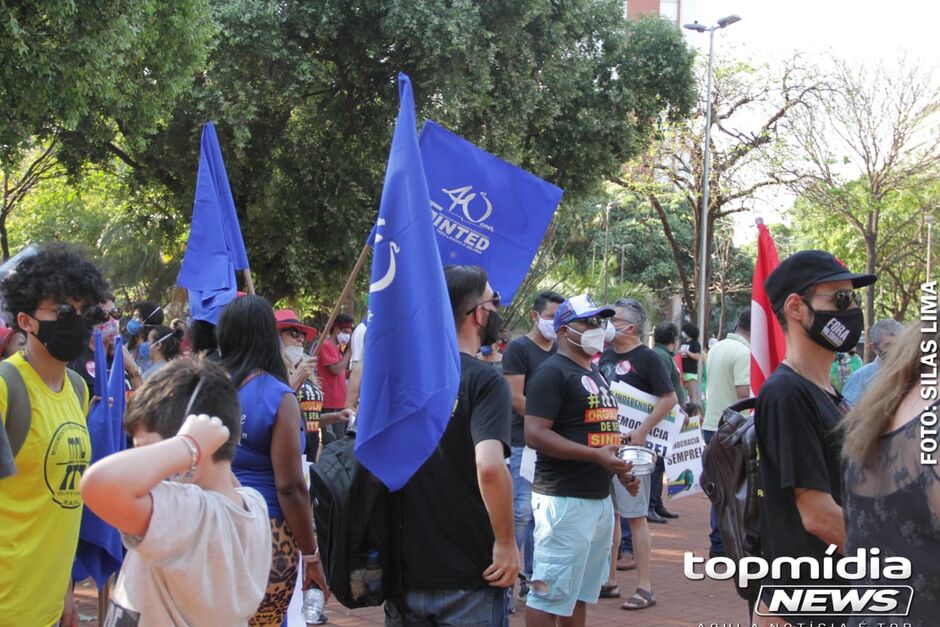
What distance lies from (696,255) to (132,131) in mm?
18754

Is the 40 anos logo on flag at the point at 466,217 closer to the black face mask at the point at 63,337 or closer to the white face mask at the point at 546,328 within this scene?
the white face mask at the point at 546,328

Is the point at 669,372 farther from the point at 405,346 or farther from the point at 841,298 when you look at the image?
the point at 405,346

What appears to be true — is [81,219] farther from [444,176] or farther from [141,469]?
[141,469]

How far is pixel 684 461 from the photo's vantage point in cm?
826

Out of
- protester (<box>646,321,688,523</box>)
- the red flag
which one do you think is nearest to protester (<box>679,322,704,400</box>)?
protester (<box>646,321,688,523</box>)

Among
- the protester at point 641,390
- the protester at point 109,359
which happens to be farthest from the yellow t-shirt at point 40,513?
the protester at point 641,390

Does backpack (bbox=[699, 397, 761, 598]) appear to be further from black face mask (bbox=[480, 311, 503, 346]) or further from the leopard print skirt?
the leopard print skirt

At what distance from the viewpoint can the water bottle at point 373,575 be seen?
3.62m

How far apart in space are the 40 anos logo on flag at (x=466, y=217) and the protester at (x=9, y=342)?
2390 mm

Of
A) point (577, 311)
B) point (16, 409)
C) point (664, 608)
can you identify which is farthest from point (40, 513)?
A: point (664, 608)

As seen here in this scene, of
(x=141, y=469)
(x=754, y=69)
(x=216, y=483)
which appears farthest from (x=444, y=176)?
(x=754, y=69)

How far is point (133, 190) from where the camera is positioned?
19.2m

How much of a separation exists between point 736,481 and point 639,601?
3.84m

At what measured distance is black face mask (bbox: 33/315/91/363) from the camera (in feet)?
12.8
